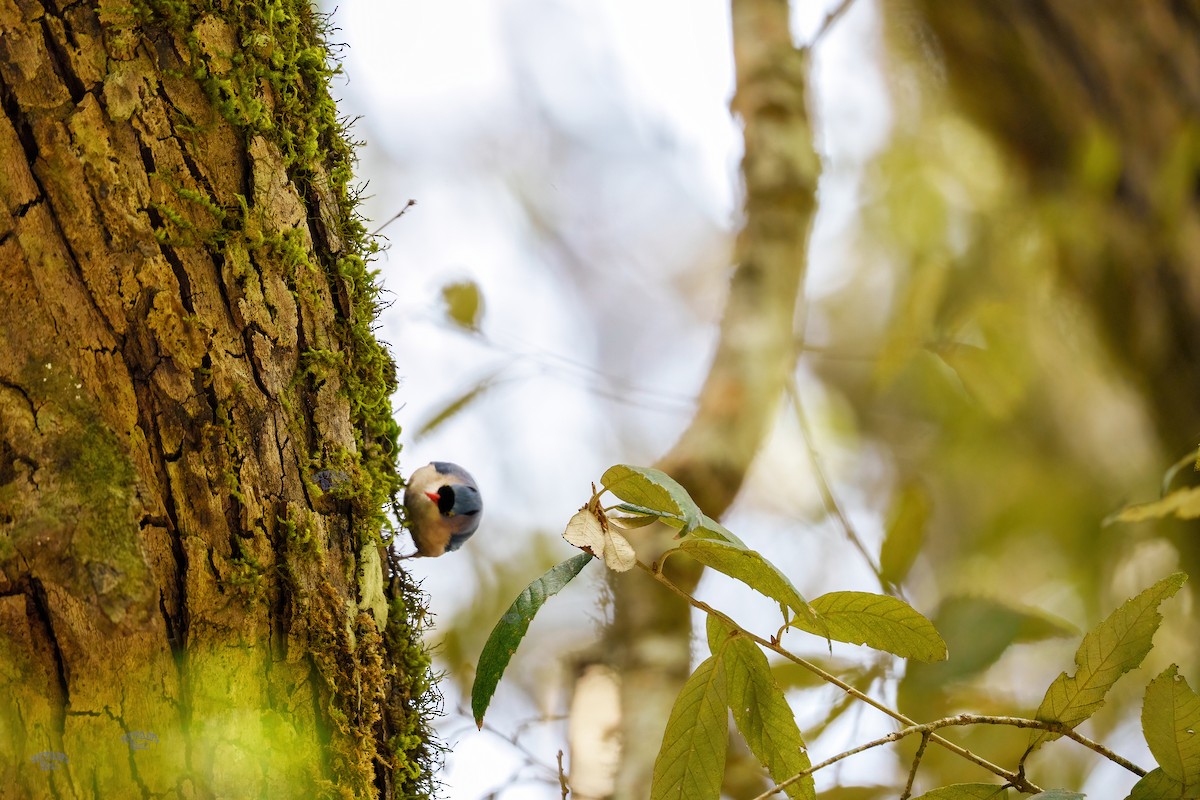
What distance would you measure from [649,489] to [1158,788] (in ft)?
1.20

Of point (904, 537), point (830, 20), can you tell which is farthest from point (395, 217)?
point (830, 20)

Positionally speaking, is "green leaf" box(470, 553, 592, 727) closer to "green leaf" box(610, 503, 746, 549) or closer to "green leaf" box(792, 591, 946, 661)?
"green leaf" box(610, 503, 746, 549)

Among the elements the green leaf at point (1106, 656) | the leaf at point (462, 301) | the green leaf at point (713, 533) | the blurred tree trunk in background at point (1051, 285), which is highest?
the blurred tree trunk in background at point (1051, 285)

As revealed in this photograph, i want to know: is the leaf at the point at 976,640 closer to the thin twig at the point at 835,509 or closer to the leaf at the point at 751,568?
the thin twig at the point at 835,509

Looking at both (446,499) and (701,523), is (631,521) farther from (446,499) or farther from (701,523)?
(446,499)

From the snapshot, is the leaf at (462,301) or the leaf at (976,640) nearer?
the leaf at (976,640)

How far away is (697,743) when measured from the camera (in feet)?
2.04

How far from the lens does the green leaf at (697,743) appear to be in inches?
24.0

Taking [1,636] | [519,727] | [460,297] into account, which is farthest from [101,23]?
[519,727]

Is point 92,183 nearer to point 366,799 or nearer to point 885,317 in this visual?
→ point 366,799

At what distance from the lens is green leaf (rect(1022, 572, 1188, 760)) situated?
22.8 inches

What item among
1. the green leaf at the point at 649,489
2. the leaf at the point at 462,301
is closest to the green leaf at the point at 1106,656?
the green leaf at the point at 649,489

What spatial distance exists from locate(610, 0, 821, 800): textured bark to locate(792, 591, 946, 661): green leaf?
0.63 metres

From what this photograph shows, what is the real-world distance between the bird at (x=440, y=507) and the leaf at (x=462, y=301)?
19.0 inches
